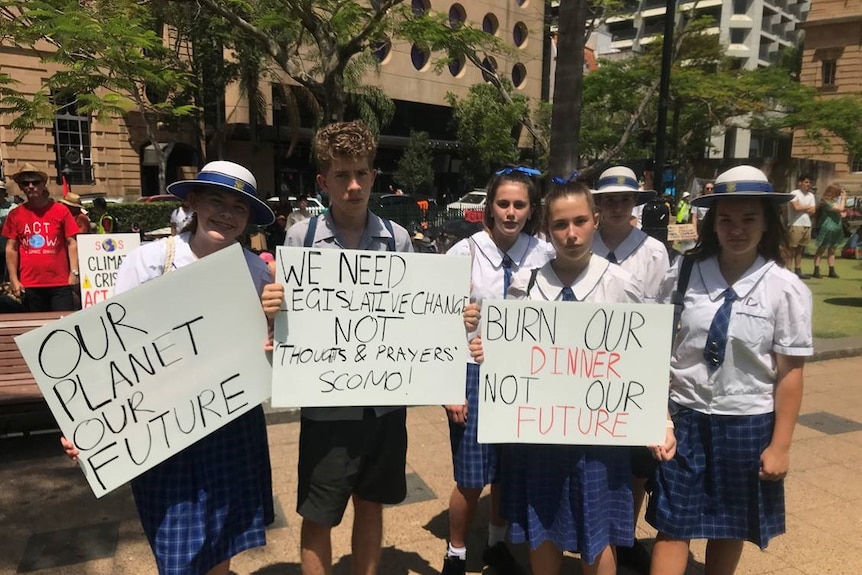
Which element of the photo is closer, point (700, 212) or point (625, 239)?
point (625, 239)

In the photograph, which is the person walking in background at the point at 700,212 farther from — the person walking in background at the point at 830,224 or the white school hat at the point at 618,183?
the person walking in background at the point at 830,224

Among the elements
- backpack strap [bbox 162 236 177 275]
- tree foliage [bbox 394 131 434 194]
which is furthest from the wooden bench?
tree foliage [bbox 394 131 434 194]

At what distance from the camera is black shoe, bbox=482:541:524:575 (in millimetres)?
3041

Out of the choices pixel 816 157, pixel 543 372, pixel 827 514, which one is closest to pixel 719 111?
pixel 816 157

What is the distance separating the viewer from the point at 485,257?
2.83m

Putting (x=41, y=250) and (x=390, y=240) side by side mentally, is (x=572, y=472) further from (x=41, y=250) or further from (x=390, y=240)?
(x=41, y=250)

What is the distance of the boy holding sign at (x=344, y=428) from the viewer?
2314 millimetres

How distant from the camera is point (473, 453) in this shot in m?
2.77

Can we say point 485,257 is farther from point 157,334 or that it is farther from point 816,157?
point 816,157

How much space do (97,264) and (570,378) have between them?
15.3ft

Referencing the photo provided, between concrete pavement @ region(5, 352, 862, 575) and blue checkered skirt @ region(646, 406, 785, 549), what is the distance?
36.7 inches

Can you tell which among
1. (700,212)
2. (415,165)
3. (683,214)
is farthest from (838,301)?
(415,165)

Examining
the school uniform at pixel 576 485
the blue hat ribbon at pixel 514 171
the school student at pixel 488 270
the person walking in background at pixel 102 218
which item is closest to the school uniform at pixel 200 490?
the school student at pixel 488 270

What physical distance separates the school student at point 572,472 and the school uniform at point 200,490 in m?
0.96
